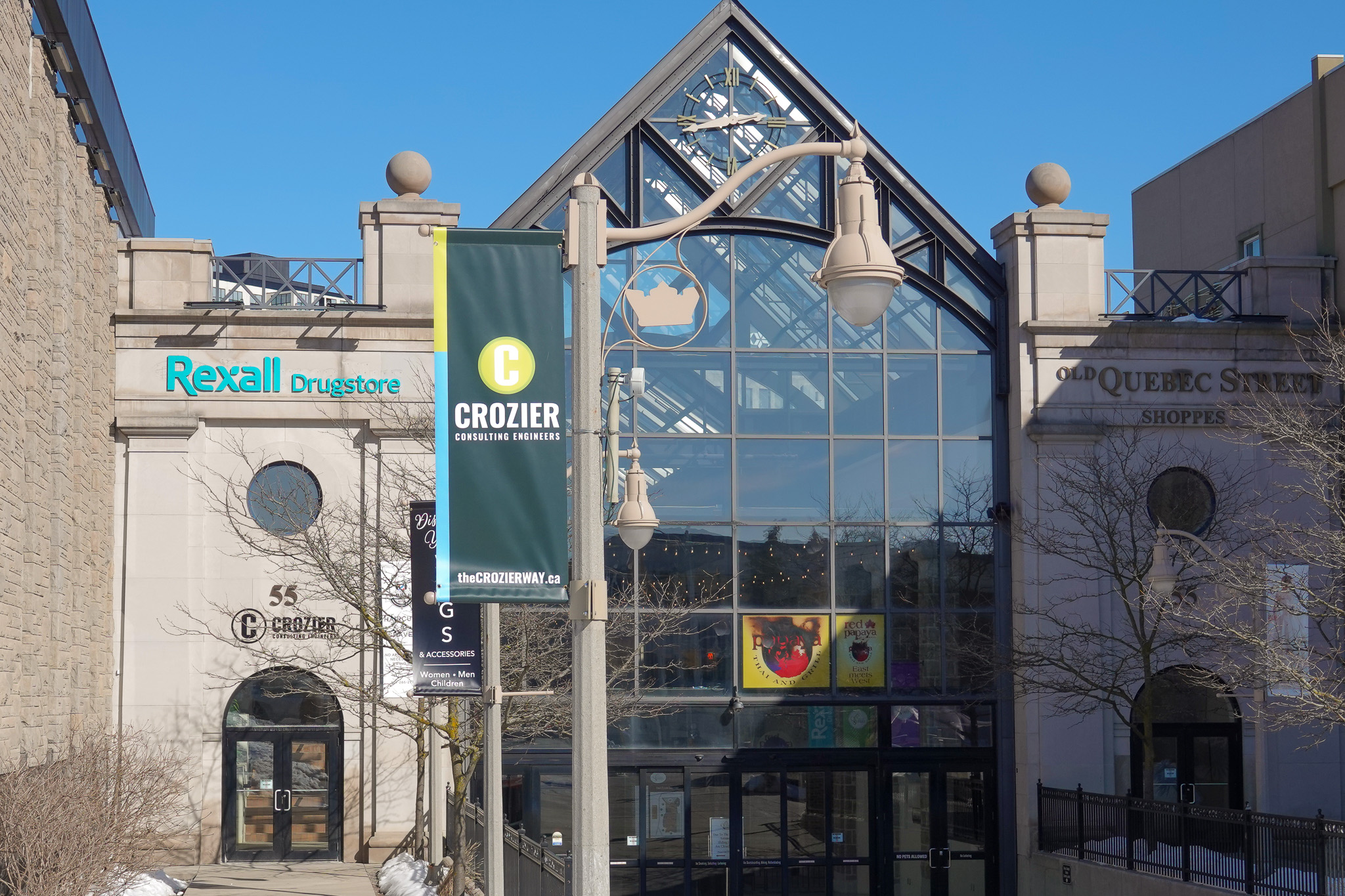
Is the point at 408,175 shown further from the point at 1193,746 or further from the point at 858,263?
the point at 858,263

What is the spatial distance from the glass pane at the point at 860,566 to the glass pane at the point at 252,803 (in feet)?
32.8

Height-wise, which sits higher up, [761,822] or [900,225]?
[900,225]

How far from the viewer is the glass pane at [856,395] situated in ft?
85.6

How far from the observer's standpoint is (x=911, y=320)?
87.2 ft

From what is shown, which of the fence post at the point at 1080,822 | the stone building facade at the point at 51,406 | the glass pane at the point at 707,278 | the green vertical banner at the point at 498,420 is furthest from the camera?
the glass pane at the point at 707,278

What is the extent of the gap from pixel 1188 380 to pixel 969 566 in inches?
198

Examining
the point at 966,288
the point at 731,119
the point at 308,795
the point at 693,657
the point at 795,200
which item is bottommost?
the point at 308,795

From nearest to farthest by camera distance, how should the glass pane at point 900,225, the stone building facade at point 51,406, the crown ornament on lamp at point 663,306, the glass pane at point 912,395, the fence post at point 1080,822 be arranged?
the crown ornament on lamp at point 663,306
the stone building facade at point 51,406
the fence post at point 1080,822
the glass pane at point 912,395
the glass pane at point 900,225

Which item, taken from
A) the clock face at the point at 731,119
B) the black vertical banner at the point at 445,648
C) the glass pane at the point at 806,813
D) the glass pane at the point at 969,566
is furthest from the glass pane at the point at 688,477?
the black vertical banner at the point at 445,648

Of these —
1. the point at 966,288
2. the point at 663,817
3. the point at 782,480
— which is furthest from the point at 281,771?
the point at 966,288

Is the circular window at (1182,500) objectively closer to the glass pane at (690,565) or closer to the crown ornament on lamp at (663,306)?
the glass pane at (690,565)

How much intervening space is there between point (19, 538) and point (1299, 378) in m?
20.8

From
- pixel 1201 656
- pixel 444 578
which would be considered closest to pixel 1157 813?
pixel 1201 656

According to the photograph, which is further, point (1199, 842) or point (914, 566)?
point (914, 566)
